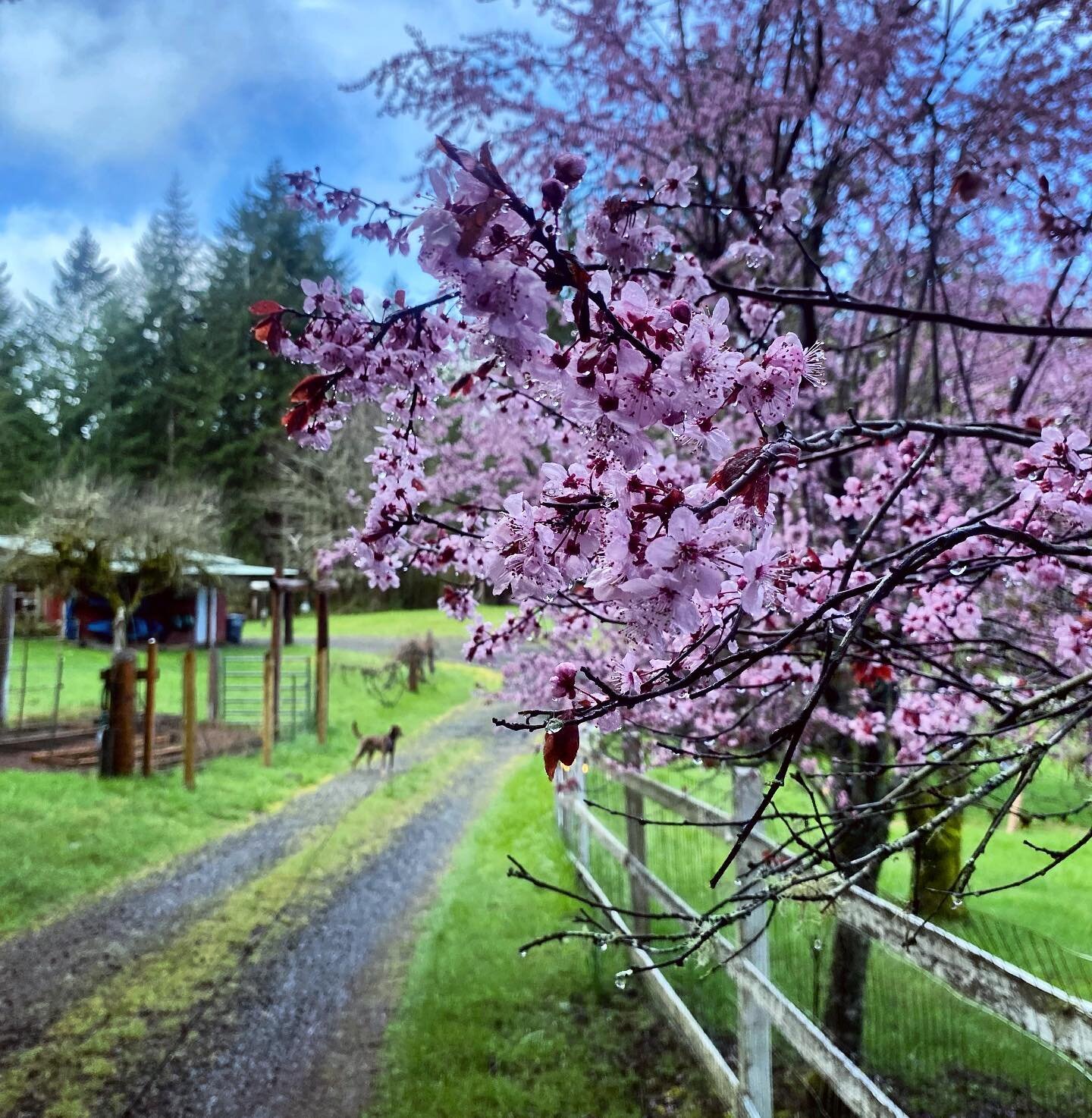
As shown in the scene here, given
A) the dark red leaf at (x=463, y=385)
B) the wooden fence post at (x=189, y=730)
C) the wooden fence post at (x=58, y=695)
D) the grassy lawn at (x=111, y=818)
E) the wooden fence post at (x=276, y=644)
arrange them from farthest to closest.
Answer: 1. the wooden fence post at (x=276, y=644)
2. the wooden fence post at (x=58, y=695)
3. the wooden fence post at (x=189, y=730)
4. the grassy lawn at (x=111, y=818)
5. the dark red leaf at (x=463, y=385)

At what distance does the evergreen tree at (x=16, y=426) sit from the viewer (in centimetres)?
1191

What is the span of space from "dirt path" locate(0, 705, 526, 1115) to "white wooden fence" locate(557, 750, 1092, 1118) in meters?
1.47

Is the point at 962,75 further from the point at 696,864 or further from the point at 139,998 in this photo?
the point at 139,998

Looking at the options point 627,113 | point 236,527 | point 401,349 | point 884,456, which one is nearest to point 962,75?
point 627,113

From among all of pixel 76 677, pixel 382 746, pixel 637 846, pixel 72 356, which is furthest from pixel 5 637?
pixel 72 356

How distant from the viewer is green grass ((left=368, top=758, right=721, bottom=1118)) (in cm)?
292

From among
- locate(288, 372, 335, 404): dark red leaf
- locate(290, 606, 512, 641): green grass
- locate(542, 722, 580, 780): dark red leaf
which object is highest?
locate(288, 372, 335, 404): dark red leaf

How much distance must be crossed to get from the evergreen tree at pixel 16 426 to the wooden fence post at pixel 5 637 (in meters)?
→ 3.67

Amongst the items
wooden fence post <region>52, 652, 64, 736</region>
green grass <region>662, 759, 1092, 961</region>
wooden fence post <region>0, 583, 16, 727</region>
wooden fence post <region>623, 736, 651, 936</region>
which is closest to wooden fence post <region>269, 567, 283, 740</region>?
wooden fence post <region>52, 652, 64, 736</region>

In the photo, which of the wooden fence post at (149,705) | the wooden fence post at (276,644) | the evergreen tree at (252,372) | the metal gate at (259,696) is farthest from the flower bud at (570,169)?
the evergreen tree at (252,372)

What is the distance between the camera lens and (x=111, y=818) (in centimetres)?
600

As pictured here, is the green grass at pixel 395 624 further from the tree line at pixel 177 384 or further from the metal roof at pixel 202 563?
the tree line at pixel 177 384

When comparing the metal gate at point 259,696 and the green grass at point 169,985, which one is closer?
the green grass at point 169,985

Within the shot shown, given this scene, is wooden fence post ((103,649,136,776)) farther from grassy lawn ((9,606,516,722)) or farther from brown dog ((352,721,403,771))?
brown dog ((352,721,403,771))
